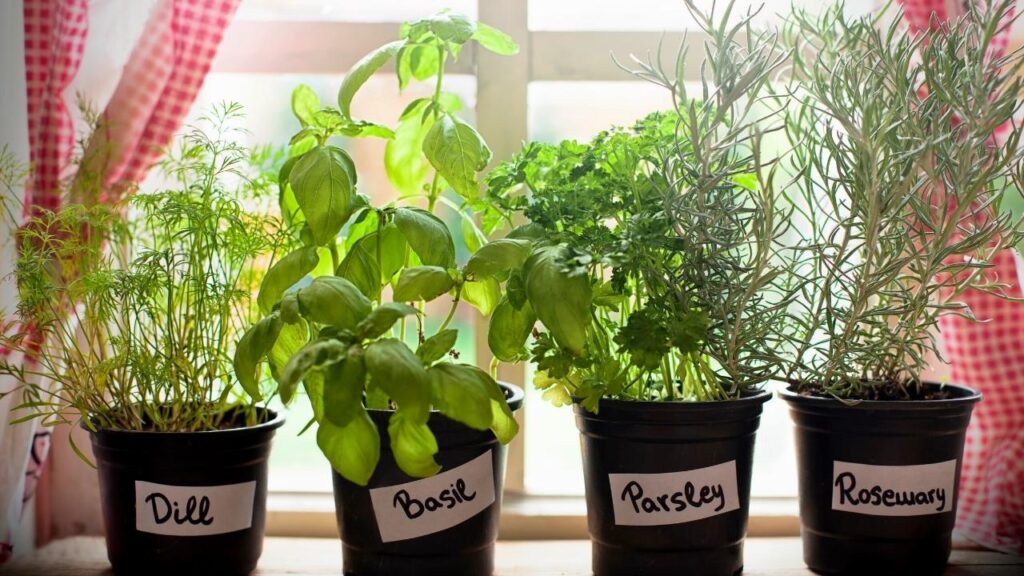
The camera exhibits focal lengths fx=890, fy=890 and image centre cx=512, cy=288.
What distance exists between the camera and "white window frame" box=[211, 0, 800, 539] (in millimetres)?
1160

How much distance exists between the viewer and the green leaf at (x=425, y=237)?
32.8 inches

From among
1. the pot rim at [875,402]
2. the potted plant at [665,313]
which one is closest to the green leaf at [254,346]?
the potted plant at [665,313]

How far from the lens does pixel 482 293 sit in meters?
0.93

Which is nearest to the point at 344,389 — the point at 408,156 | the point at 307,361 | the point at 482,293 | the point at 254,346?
the point at 307,361

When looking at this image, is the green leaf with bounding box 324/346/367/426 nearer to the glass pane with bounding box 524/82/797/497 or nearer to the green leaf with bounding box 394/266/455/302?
the green leaf with bounding box 394/266/455/302

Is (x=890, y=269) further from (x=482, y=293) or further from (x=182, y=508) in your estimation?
(x=182, y=508)

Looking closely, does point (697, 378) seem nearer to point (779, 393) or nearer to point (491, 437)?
point (779, 393)

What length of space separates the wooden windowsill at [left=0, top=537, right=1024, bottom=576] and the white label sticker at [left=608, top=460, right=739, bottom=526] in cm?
17

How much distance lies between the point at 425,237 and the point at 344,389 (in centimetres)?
20

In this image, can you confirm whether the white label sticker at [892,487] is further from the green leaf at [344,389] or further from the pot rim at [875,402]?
the green leaf at [344,389]

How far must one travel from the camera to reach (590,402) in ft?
2.73

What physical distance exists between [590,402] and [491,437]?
4.6 inches

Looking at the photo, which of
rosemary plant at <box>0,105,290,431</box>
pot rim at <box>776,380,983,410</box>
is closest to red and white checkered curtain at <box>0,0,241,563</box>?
rosemary plant at <box>0,105,290,431</box>

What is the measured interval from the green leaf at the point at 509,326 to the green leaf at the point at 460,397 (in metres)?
0.12
